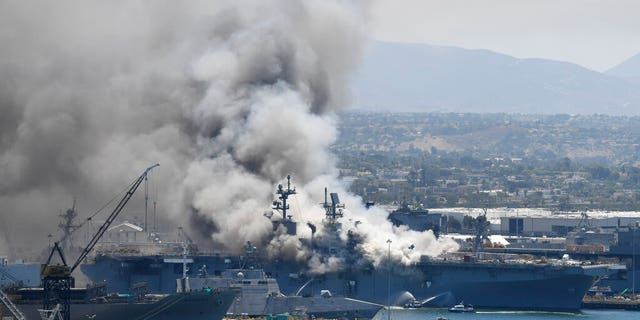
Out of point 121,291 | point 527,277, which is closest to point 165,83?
point 121,291

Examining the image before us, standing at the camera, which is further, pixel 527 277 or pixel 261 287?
Answer: pixel 527 277

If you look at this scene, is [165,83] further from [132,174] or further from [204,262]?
[204,262]

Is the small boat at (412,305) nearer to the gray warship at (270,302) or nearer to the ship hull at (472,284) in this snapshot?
the ship hull at (472,284)

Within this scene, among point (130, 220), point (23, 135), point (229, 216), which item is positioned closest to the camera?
point (229, 216)

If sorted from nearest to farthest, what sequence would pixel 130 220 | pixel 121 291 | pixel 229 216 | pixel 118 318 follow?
1. pixel 118 318
2. pixel 121 291
3. pixel 229 216
4. pixel 130 220

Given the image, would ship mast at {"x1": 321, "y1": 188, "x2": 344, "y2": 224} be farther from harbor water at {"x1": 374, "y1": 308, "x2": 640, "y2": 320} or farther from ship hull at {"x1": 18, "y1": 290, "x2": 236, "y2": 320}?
ship hull at {"x1": 18, "y1": 290, "x2": 236, "y2": 320}

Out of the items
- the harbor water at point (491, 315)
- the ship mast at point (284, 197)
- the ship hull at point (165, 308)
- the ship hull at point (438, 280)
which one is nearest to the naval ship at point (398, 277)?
the ship hull at point (438, 280)
